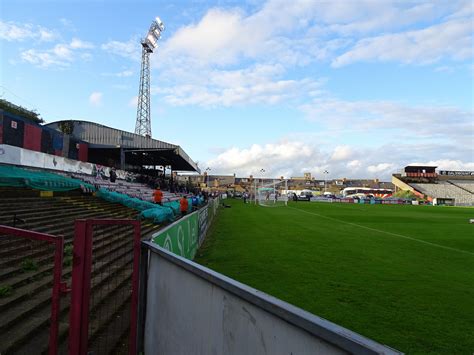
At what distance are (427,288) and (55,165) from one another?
21.1 metres

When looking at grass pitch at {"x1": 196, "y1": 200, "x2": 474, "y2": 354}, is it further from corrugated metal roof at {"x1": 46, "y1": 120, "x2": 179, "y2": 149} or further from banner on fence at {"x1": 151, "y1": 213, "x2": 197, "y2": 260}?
corrugated metal roof at {"x1": 46, "y1": 120, "x2": 179, "y2": 149}

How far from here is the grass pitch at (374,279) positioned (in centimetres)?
539

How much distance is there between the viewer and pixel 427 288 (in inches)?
309

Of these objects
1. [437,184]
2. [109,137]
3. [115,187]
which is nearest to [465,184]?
[437,184]

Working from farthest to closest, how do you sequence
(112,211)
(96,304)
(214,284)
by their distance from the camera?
1. (112,211)
2. (96,304)
3. (214,284)

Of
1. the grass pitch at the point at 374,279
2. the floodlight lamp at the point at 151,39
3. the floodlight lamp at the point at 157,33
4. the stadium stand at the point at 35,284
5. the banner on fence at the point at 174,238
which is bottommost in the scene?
the grass pitch at the point at 374,279

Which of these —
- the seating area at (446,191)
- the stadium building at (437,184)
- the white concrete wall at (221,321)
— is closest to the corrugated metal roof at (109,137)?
the white concrete wall at (221,321)

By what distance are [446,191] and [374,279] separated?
313 ft

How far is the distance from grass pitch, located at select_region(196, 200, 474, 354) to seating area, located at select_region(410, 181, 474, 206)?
8188 centimetres

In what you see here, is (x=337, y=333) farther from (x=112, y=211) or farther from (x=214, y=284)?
(x=112, y=211)

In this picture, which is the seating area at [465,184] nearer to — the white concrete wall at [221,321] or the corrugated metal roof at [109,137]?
the corrugated metal roof at [109,137]

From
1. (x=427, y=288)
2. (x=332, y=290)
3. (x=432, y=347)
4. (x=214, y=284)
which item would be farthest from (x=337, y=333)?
(x=427, y=288)

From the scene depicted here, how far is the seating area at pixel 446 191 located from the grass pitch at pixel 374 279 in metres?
81.9

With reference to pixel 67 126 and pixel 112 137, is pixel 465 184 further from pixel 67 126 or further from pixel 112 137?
pixel 67 126
